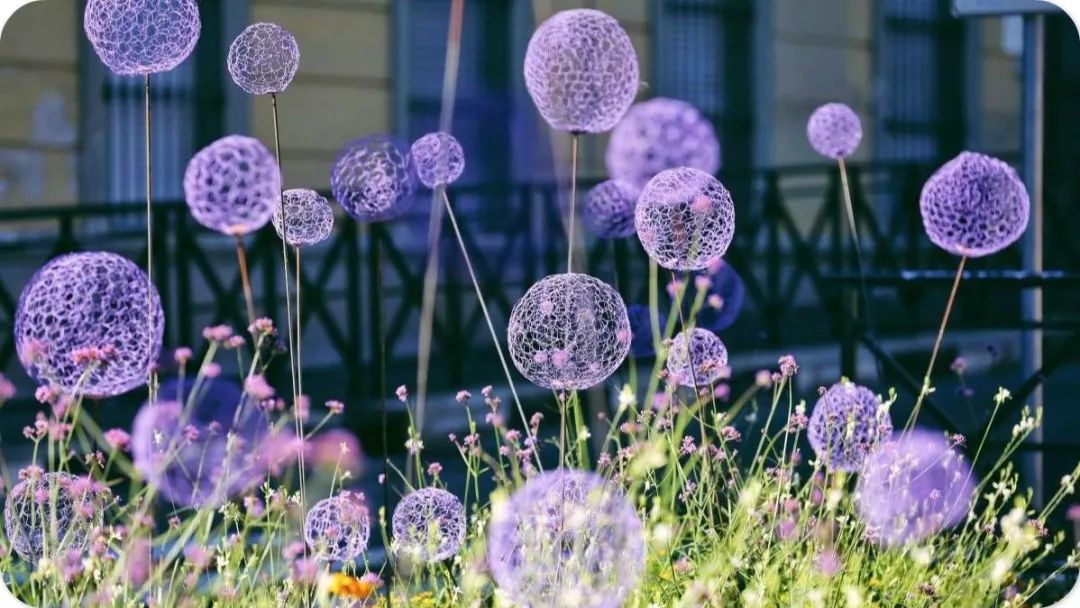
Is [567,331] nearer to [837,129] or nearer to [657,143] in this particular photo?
[837,129]

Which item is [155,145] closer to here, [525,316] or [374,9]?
[374,9]

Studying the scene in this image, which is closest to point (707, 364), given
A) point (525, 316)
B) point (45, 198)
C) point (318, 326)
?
point (525, 316)

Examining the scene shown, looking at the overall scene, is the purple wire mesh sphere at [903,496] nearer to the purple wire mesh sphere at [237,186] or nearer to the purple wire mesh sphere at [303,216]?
the purple wire mesh sphere at [303,216]

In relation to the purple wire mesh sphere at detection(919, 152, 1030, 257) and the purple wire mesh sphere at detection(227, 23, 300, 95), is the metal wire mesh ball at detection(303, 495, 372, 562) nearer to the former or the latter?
the purple wire mesh sphere at detection(227, 23, 300, 95)

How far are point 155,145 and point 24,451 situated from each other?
6.46 feet

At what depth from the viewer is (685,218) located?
2.64 m

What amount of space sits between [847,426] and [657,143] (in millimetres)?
4505

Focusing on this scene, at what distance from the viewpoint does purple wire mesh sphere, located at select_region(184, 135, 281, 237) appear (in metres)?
2.63

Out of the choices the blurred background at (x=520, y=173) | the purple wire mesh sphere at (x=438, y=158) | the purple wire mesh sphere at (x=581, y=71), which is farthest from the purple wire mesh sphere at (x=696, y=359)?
the blurred background at (x=520, y=173)

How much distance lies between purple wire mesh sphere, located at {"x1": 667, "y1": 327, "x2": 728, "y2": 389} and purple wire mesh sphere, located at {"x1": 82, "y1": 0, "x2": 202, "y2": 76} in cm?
107

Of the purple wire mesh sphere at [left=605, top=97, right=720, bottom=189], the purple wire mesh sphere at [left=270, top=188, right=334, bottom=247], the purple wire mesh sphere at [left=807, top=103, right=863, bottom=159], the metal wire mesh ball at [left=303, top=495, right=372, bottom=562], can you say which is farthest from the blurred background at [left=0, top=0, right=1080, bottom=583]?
the metal wire mesh ball at [left=303, top=495, right=372, bottom=562]

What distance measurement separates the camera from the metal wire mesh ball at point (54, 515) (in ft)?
8.79

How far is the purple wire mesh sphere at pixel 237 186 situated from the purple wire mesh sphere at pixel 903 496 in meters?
1.24

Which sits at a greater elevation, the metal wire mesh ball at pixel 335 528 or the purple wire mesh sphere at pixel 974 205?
the purple wire mesh sphere at pixel 974 205
